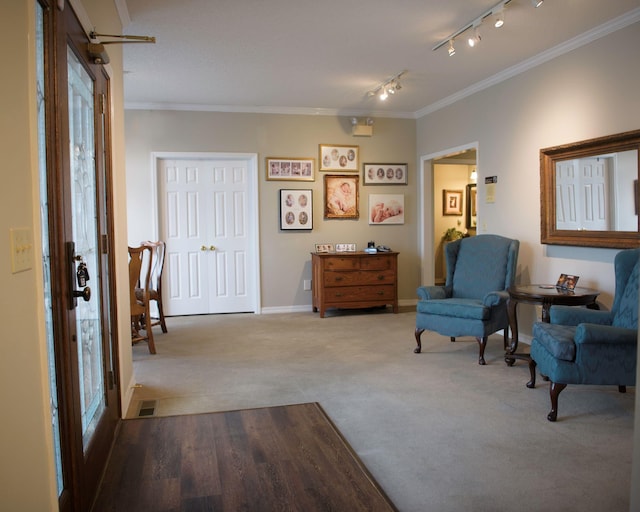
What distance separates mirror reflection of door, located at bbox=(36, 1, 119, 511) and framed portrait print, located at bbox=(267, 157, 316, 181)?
3.95 meters

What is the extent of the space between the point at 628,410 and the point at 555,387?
56 cm

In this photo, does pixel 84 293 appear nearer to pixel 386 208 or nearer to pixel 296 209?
pixel 296 209

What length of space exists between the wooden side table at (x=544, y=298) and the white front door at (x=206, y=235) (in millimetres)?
3601

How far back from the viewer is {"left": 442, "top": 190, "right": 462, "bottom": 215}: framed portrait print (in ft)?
30.1

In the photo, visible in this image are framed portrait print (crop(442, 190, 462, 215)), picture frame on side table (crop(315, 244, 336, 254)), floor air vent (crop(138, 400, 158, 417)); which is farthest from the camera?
framed portrait print (crop(442, 190, 462, 215))

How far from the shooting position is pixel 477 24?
394 centimetres

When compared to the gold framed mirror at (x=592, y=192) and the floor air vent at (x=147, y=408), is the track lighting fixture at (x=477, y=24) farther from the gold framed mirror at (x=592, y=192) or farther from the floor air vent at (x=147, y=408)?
the floor air vent at (x=147, y=408)

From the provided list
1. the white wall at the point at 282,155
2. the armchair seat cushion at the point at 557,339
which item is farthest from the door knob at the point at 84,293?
the white wall at the point at 282,155

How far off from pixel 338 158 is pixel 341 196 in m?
0.51

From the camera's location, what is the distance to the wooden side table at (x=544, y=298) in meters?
3.80

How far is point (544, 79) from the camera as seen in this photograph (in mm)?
4742

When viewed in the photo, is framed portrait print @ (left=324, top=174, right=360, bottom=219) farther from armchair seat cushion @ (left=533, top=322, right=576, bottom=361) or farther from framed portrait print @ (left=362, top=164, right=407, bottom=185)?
armchair seat cushion @ (left=533, top=322, right=576, bottom=361)

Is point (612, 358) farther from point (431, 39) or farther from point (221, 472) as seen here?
point (431, 39)

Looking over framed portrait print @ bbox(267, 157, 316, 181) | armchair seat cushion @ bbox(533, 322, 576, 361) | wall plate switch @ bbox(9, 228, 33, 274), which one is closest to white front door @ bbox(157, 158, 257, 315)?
framed portrait print @ bbox(267, 157, 316, 181)
